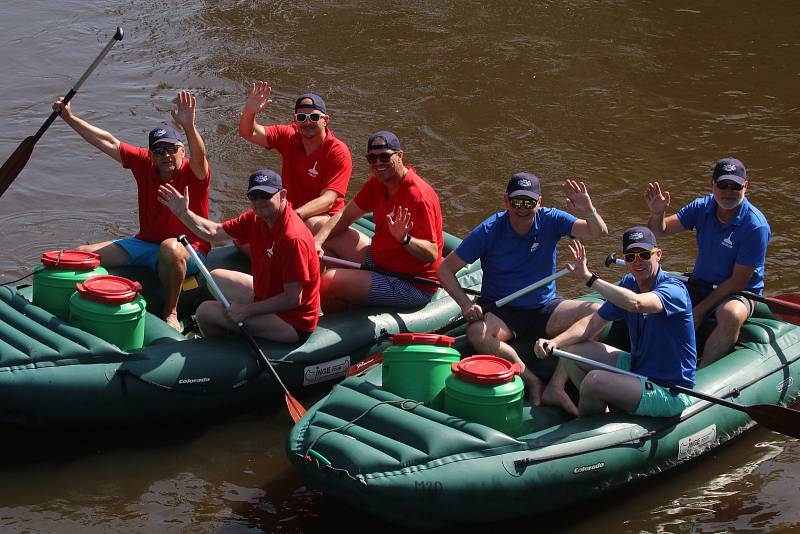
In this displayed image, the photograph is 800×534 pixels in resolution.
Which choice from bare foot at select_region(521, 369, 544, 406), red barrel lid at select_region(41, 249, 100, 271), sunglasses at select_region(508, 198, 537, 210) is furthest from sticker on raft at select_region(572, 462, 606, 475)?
red barrel lid at select_region(41, 249, 100, 271)

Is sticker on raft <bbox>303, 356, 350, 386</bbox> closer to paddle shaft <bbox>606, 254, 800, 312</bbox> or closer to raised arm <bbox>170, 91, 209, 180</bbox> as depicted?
raised arm <bbox>170, 91, 209, 180</bbox>

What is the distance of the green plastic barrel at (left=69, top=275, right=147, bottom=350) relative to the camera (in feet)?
23.8

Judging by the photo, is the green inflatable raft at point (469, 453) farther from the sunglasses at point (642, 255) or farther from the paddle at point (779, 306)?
the sunglasses at point (642, 255)

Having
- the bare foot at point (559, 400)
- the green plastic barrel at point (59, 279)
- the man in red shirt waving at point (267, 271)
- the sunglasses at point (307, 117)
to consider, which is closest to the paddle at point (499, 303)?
the man in red shirt waving at point (267, 271)

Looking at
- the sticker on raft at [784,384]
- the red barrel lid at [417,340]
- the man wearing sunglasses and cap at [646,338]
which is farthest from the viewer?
the sticker on raft at [784,384]

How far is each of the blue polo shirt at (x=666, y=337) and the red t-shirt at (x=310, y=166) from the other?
2756mm

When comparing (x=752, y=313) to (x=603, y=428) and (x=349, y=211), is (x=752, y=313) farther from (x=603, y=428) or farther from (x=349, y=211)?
(x=349, y=211)

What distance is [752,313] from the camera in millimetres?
7887

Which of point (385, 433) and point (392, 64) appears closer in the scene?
point (385, 433)

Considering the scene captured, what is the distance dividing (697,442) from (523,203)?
180 centimetres

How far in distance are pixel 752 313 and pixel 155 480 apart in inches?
160

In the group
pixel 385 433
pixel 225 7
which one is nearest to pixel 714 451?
pixel 385 433

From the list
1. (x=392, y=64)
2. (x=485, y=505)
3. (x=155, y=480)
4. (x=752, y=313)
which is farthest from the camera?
(x=392, y=64)

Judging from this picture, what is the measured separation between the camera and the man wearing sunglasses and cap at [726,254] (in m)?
7.57
